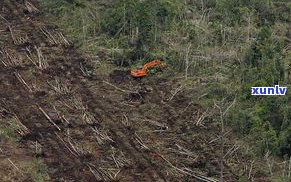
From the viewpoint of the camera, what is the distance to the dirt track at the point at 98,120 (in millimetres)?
10492

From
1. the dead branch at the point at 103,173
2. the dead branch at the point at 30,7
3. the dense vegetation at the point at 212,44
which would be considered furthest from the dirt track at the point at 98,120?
the dead branch at the point at 30,7

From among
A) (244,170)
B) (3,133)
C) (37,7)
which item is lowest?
(244,170)

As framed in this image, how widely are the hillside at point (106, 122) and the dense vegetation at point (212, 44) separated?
14 cm

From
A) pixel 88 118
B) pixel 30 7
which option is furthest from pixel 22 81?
pixel 30 7

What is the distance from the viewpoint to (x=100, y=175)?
10188mm

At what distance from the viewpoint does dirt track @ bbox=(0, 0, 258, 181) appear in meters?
10.5

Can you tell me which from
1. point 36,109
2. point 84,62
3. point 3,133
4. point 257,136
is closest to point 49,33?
point 84,62

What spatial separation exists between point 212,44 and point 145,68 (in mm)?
2222

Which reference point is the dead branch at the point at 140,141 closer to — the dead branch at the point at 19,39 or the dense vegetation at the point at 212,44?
the dense vegetation at the point at 212,44

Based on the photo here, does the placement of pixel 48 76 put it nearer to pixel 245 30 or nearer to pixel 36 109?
pixel 36 109

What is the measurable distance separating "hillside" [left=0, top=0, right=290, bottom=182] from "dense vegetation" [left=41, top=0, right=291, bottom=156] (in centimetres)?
14

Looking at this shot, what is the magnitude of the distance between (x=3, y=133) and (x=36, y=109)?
4.07ft

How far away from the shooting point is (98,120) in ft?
39.5

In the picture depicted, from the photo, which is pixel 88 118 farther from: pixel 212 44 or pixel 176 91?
pixel 212 44
